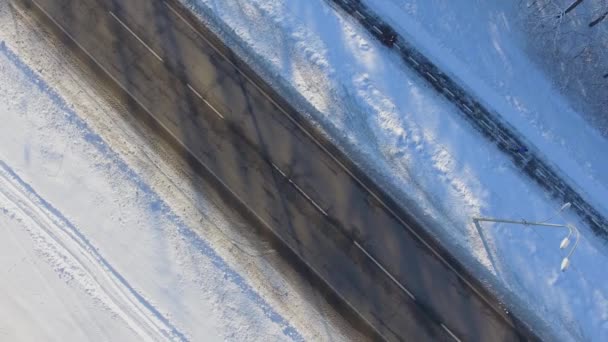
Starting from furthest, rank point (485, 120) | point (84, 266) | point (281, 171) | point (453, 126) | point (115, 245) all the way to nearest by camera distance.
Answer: point (485, 120), point (453, 126), point (281, 171), point (115, 245), point (84, 266)

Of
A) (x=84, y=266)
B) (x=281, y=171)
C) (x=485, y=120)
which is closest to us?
(x=84, y=266)

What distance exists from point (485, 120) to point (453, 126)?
1.43 meters

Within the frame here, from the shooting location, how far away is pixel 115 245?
20297 millimetres

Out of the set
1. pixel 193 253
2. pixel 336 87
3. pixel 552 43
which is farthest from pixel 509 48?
pixel 193 253

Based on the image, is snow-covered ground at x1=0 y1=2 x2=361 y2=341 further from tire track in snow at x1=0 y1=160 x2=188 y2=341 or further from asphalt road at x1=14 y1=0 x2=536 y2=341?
asphalt road at x1=14 y1=0 x2=536 y2=341

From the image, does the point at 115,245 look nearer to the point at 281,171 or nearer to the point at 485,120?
the point at 281,171

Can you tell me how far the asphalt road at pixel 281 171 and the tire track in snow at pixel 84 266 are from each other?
17.1 feet

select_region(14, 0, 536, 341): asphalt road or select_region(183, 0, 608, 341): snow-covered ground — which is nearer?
select_region(14, 0, 536, 341): asphalt road

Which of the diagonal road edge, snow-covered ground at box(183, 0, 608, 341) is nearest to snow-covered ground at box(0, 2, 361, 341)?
snow-covered ground at box(183, 0, 608, 341)

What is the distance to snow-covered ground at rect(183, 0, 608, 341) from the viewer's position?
815 inches

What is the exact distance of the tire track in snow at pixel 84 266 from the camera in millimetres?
19938

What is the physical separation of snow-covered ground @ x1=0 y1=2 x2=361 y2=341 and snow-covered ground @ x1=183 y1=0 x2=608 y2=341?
222 inches

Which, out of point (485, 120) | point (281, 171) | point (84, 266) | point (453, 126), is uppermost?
point (485, 120)

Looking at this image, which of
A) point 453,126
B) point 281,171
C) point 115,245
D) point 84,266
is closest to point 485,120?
point 453,126
